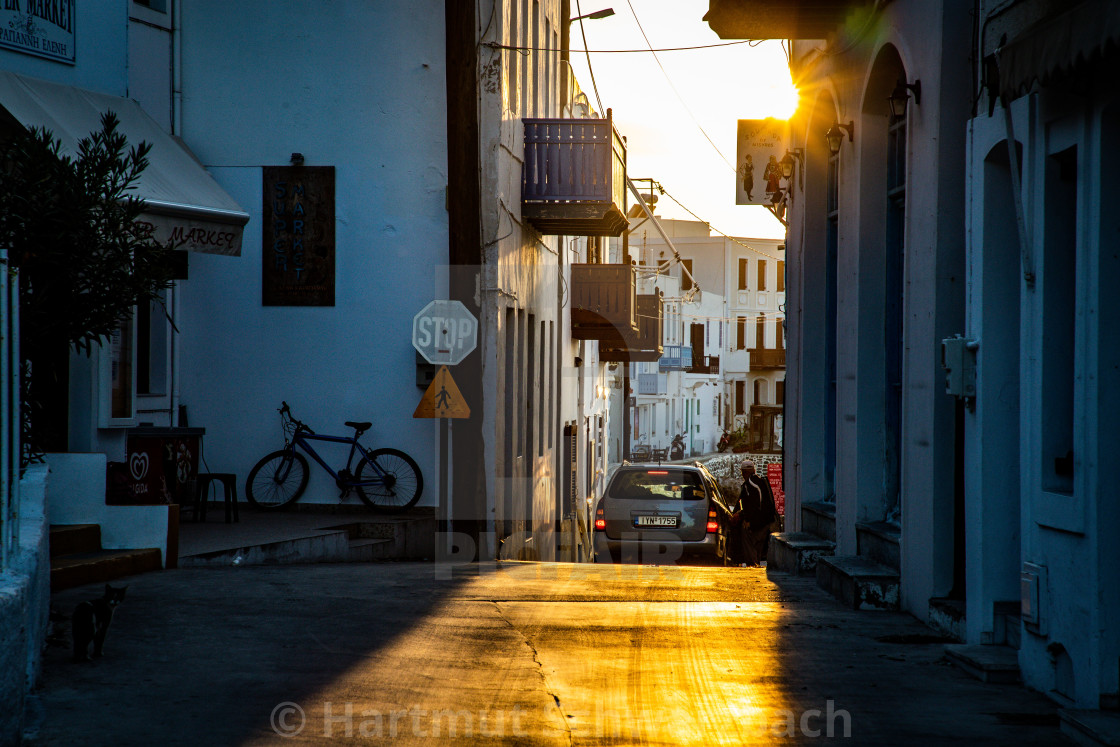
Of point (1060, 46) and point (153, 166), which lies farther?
point (153, 166)

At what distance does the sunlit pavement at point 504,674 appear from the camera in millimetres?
4900

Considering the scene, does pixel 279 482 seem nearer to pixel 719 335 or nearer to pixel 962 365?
pixel 962 365

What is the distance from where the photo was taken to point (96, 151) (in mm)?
7949

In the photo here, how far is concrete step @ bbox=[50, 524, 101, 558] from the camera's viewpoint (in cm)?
880

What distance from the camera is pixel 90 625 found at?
19.4 ft

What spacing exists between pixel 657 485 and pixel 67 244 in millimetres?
9550

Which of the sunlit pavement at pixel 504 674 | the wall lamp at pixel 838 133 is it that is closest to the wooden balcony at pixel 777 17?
the wall lamp at pixel 838 133

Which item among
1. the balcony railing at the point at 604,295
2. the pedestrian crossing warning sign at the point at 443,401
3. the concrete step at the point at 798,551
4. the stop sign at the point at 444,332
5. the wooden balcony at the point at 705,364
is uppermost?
the balcony railing at the point at 604,295

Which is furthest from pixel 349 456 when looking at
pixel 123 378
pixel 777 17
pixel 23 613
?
pixel 23 613

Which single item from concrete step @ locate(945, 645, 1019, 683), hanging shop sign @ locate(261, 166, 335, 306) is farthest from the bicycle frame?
concrete step @ locate(945, 645, 1019, 683)

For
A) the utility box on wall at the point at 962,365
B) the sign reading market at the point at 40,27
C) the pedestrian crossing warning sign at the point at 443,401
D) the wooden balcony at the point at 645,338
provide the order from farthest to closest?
the wooden balcony at the point at 645,338 → the pedestrian crossing warning sign at the point at 443,401 → the sign reading market at the point at 40,27 → the utility box on wall at the point at 962,365

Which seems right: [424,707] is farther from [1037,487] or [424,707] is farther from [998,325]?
[998,325]

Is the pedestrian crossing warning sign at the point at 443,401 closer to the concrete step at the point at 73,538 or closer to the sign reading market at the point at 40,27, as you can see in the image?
the concrete step at the point at 73,538

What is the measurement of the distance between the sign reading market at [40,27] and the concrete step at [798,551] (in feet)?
28.3
